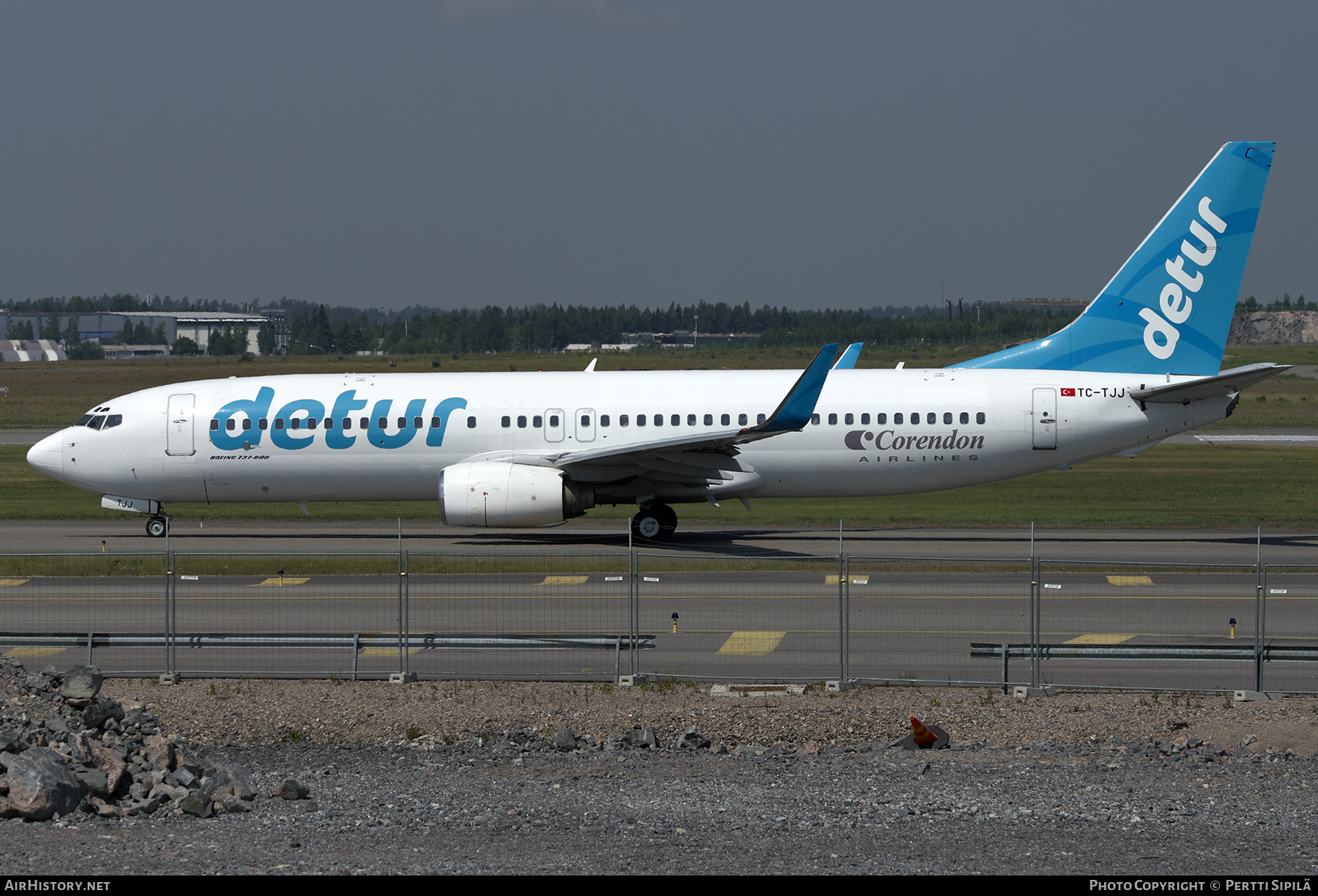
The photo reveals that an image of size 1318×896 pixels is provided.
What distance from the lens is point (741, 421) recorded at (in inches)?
1289

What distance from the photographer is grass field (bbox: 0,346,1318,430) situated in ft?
252

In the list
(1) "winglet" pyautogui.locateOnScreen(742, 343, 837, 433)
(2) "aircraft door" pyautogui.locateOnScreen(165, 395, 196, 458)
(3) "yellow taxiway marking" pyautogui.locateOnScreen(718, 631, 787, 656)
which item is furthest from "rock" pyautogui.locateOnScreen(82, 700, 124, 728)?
(2) "aircraft door" pyautogui.locateOnScreen(165, 395, 196, 458)

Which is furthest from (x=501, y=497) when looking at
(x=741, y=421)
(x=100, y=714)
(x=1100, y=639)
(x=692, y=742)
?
(x=100, y=714)

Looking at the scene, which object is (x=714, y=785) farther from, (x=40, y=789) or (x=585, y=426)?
(x=585, y=426)

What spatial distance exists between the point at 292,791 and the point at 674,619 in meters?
8.00

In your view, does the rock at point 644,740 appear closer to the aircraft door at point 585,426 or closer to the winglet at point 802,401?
the winglet at point 802,401

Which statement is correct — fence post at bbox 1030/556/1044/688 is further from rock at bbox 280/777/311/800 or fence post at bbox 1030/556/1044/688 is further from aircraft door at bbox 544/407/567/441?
aircraft door at bbox 544/407/567/441

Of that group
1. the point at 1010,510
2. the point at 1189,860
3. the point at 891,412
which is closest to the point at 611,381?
the point at 891,412

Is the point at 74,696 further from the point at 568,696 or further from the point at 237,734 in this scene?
the point at 568,696

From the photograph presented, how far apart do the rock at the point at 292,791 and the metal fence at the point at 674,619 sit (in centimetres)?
496

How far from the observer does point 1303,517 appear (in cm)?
3534

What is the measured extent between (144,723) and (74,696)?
0.79 m

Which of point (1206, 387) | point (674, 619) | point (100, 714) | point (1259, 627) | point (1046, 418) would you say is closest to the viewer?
point (100, 714)

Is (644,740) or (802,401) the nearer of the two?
(644,740)
